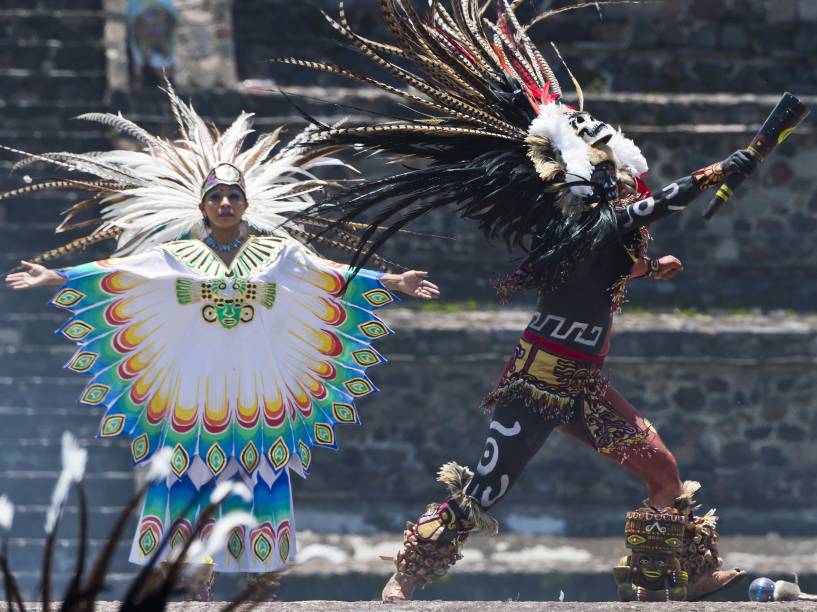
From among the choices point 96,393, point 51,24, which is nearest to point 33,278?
point 96,393

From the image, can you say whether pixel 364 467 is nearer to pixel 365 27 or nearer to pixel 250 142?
pixel 250 142

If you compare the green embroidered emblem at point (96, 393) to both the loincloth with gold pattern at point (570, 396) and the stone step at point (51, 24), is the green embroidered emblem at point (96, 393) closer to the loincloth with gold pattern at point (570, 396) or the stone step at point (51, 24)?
the loincloth with gold pattern at point (570, 396)

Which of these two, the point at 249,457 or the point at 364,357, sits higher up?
the point at 364,357

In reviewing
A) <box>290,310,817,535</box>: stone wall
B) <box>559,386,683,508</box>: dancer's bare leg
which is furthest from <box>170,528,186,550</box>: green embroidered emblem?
<box>290,310,817,535</box>: stone wall

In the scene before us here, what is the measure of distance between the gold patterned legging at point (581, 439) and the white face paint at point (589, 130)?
1.01m

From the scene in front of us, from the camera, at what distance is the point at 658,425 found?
11.6 metres

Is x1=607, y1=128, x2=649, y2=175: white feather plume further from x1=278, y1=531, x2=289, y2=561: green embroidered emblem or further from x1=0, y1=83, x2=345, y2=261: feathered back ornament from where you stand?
x1=278, y1=531, x2=289, y2=561: green embroidered emblem

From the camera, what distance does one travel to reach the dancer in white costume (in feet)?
23.9

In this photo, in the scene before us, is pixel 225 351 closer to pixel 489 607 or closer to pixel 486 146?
pixel 486 146

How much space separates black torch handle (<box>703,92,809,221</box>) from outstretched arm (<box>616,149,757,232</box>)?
35 millimetres

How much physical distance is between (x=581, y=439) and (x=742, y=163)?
1339 mm

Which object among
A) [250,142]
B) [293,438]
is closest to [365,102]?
[250,142]

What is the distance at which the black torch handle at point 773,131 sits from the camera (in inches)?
258

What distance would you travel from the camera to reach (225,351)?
7.32 m
